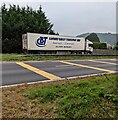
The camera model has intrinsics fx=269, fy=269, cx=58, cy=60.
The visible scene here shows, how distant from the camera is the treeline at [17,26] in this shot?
4347cm

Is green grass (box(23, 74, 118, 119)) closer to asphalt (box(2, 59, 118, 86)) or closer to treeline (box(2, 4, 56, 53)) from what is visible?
asphalt (box(2, 59, 118, 86))

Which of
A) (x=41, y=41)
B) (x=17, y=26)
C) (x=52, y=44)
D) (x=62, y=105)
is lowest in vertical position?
(x=62, y=105)

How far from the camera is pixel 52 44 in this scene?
3966 cm

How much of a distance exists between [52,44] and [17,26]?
294 inches

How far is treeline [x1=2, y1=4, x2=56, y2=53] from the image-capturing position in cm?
4347

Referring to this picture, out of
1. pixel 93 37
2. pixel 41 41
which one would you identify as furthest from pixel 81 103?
pixel 93 37

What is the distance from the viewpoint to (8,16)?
155ft

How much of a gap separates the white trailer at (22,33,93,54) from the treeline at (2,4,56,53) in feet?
17.1

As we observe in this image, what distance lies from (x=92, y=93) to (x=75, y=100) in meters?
0.69

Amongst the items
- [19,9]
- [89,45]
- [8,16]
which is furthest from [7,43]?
[89,45]

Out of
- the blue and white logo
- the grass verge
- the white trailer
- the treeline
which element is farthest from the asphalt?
the treeline

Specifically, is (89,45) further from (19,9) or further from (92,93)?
(92,93)

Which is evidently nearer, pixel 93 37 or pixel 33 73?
pixel 33 73

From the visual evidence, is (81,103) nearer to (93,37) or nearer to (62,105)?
(62,105)
